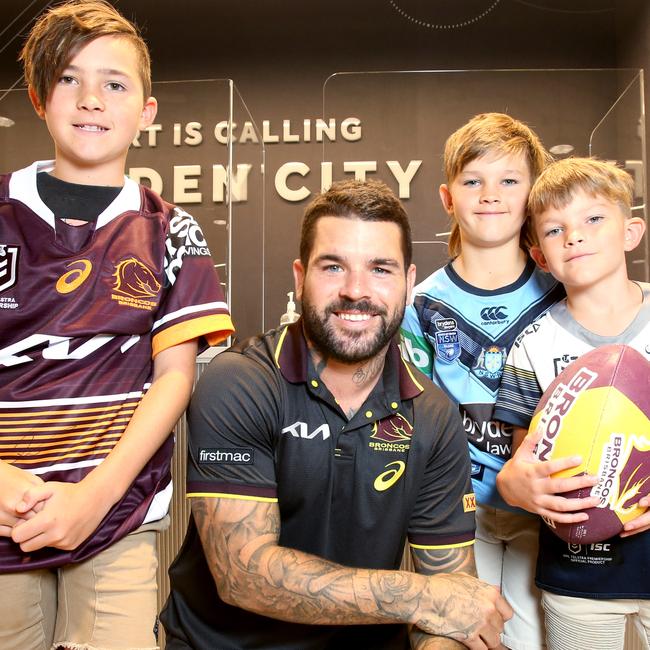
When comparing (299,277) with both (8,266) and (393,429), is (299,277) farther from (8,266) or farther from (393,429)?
(8,266)

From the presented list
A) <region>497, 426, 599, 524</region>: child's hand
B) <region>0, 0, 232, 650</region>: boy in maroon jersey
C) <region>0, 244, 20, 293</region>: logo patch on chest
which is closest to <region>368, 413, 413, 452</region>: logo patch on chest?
<region>497, 426, 599, 524</region>: child's hand

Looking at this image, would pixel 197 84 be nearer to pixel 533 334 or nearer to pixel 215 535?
pixel 533 334

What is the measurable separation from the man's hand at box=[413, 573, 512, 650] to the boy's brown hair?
987mm

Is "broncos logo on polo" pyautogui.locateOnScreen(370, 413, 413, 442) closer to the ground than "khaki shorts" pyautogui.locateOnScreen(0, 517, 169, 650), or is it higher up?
higher up

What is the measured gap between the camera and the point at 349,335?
1.33m

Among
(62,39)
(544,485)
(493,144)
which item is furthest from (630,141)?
(62,39)

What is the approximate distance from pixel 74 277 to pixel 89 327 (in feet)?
0.30

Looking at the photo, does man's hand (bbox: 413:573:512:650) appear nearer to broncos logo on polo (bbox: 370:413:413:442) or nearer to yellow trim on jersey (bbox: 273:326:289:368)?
broncos logo on polo (bbox: 370:413:413:442)

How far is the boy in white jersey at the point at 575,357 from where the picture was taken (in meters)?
1.38

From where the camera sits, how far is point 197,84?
2.67 m

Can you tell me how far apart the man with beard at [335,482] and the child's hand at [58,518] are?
0.58ft

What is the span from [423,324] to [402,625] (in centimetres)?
62

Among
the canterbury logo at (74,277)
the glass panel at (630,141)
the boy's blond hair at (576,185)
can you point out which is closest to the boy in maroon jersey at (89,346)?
the canterbury logo at (74,277)

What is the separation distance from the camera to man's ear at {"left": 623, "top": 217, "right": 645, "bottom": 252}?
1596 mm
